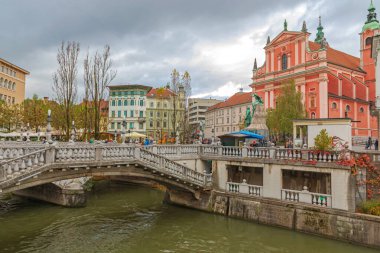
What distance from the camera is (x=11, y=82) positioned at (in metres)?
57.4

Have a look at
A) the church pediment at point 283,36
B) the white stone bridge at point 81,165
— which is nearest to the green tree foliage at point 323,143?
the white stone bridge at point 81,165

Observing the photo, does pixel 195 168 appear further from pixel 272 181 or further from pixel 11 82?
pixel 11 82

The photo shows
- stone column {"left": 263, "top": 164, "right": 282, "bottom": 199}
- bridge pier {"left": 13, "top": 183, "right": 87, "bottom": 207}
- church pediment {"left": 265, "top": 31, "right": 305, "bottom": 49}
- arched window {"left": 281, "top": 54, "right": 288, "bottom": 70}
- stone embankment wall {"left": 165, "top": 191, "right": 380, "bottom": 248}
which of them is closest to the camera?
stone embankment wall {"left": 165, "top": 191, "right": 380, "bottom": 248}

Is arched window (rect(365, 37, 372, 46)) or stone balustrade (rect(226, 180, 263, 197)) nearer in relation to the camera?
stone balustrade (rect(226, 180, 263, 197))

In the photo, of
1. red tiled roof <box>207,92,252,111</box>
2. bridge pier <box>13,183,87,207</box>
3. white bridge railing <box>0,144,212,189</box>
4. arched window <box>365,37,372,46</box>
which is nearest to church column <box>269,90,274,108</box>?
arched window <box>365,37,372,46</box>

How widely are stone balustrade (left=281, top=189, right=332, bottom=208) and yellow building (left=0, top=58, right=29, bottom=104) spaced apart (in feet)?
178

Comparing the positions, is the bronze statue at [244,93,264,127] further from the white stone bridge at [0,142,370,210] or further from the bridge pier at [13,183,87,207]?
the bridge pier at [13,183,87,207]

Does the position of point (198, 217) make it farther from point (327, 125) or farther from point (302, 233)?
point (327, 125)

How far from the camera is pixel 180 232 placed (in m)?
17.1

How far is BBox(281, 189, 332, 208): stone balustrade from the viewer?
16391mm

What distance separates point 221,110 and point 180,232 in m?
72.8

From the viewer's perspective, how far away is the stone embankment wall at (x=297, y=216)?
1459 centimetres

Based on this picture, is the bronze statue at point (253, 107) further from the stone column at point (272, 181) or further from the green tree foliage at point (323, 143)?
the green tree foliage at point (323, 143)

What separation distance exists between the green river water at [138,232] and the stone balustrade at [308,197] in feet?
6.28
